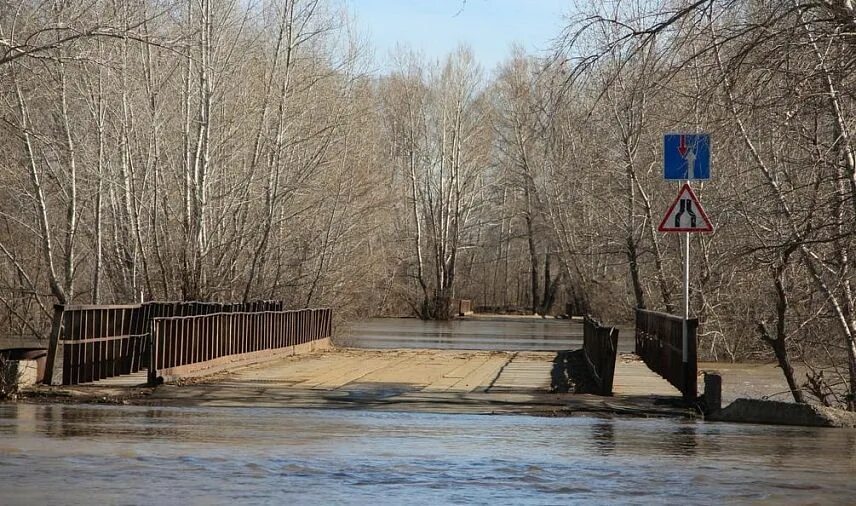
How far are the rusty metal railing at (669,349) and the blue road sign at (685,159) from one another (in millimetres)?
2193

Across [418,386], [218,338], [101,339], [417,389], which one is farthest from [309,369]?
[417,389]

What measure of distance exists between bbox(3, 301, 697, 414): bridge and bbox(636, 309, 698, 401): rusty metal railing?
0.03 m

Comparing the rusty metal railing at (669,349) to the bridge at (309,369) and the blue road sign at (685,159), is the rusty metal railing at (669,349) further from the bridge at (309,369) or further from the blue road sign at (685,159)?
the blue road sign at (685,159)

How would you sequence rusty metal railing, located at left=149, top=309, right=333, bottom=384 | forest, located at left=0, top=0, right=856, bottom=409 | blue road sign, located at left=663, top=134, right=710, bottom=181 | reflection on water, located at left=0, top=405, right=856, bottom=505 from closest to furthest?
1. reflection on water, located at left=0, top=405, right=856, bottom=505
2. blue road sign, located at left=663, top=134, right=710, bottom=181
3. rusty metal railing, located at left=149, top=309, right=333, bottom=384
4. forest, located at left=0, top=0, right=856, bottom=409

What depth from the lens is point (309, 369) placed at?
24344mm

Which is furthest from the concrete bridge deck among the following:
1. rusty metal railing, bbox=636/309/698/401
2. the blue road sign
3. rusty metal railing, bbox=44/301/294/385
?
the blue road sign

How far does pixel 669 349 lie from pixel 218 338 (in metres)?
8.05

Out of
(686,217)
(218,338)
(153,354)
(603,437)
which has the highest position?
(686,217)

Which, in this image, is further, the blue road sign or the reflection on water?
the blue road sign

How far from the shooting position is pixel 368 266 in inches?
1897

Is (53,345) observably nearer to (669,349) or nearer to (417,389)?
(417,389)

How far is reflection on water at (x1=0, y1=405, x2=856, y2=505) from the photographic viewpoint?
8766mm

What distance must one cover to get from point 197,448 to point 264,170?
27.4m

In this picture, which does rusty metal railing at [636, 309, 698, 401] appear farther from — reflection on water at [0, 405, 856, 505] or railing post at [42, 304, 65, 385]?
railing post at [42, 304, 65, 385]
